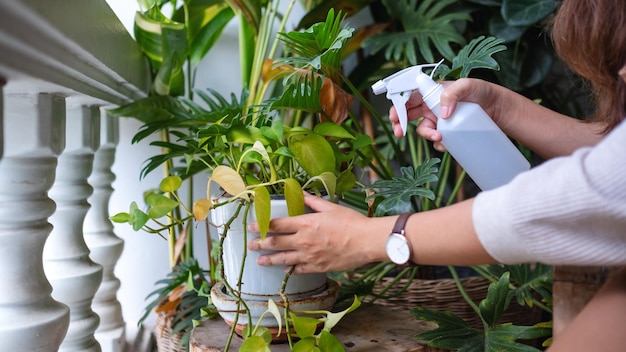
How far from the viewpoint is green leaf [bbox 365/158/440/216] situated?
880mm

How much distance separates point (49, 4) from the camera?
25.9 inches

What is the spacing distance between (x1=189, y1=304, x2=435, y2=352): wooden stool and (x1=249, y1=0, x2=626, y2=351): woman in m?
0.15

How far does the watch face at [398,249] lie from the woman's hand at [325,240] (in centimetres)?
1

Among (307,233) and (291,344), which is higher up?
(307,233)

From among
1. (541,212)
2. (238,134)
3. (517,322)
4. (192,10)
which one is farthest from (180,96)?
(541,212)

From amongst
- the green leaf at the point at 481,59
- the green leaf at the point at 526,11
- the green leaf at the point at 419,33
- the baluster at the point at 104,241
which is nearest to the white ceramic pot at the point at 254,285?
the green leaf at the point at 481,59

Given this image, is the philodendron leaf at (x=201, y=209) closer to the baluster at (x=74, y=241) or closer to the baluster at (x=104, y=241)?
the baluster at (x=74, y=241)

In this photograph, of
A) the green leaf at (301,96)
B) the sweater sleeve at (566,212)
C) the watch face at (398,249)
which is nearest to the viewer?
the sweater sleeve at (566,212)

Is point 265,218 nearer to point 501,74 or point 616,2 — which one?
point 616,2

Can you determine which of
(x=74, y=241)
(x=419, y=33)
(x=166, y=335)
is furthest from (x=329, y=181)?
(x=419, y=33)

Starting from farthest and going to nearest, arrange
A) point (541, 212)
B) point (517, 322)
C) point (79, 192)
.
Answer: point (517, 322)
point (79, 192)
point (541, 212)

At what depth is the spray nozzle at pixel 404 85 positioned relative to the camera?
83cm

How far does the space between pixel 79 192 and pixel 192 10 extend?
602 millimetres

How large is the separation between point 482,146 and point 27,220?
60 centimetres
